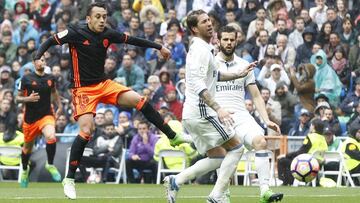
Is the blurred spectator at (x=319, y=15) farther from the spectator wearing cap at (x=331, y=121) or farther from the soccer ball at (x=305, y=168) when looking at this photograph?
the soccer ball at (x=305, y=168)

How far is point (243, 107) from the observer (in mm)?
17047

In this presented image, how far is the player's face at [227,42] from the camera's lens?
54.6 feet

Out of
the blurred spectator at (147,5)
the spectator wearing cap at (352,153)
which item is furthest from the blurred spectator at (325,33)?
the blurred spectator at (147,5)

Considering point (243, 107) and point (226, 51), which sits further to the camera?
point (226, 51)

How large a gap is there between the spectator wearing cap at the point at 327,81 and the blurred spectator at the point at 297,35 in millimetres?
1374

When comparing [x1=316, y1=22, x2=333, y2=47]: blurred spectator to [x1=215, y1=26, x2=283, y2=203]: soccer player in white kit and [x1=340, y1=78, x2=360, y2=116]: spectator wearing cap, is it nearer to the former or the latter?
[x1=340, y1=78, x2=360, y2=116]: spectator wearing cap

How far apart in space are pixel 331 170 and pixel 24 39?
11694 millimetres

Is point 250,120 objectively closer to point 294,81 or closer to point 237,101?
point 237,101

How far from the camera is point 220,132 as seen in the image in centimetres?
1498

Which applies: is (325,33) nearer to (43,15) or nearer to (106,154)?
(106,154)

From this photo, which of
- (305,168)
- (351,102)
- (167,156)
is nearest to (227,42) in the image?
(305,168)

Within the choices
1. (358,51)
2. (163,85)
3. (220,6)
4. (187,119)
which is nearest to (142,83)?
(163,85)

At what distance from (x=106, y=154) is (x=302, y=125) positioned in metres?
4.46

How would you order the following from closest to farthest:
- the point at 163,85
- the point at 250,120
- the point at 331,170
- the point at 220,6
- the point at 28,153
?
the point at 250,120 → the point at 28,153 → the point at 331,170 → the point at 163,85 → the point at 220,6
